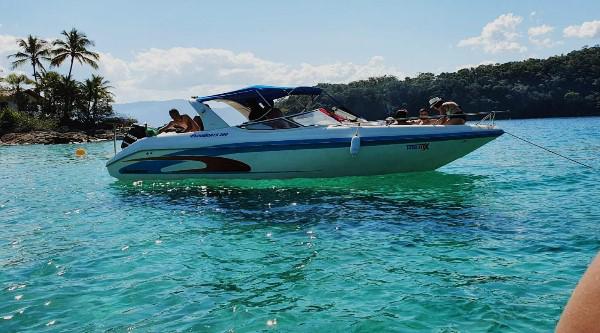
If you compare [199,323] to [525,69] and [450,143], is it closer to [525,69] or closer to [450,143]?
[450,143]

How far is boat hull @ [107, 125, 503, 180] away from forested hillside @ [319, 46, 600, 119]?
87.5 meters

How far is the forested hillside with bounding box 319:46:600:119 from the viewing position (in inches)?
4053

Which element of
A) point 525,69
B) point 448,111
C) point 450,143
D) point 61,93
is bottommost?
point 450,143

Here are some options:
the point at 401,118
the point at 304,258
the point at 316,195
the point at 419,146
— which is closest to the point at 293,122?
the point at 316,195

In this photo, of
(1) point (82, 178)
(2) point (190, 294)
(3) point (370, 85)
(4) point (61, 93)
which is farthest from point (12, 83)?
(3) point (370, 85)

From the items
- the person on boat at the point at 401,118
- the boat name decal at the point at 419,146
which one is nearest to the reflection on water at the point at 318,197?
the boat name decal at the point at 419,146

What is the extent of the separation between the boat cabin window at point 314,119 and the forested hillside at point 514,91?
87807 mm

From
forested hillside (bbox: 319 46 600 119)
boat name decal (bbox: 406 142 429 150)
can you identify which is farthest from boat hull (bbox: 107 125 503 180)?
forested hillside (bbox: 319 46 600 119)

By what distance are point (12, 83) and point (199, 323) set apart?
64.2 meters

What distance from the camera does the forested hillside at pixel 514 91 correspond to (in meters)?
103

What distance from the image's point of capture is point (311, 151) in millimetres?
13023

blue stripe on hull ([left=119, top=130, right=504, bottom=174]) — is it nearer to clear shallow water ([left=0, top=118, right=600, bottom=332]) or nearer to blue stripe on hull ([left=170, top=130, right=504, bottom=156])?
blue stripe on hull ([left=170, top=130, right=504, bottom=156])

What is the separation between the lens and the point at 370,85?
408 ft

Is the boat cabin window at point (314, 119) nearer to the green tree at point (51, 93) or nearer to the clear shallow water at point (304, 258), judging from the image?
the clear shallow water at point (304, 258)
